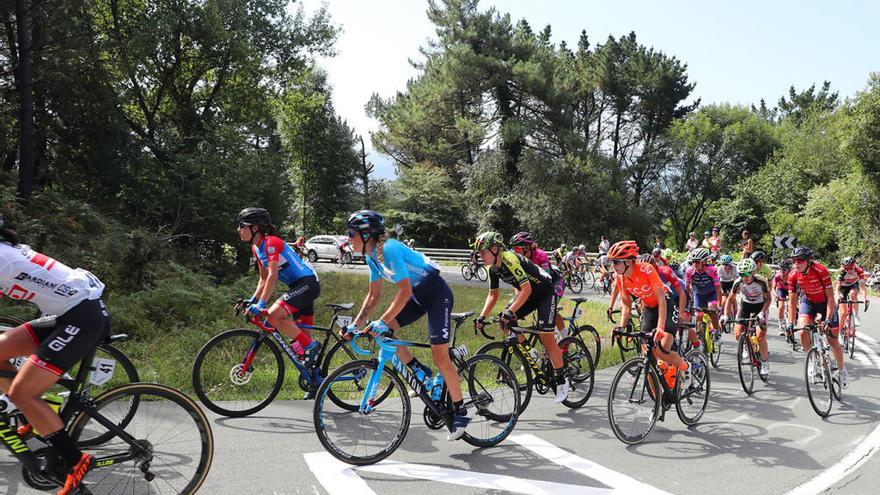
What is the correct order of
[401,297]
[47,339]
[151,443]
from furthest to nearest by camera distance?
1. [401,297]
2. [151,443]
3. [47,339]

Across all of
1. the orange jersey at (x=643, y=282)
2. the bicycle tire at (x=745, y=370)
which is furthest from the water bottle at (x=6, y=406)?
the bicycle tire at (x=745, y=370)

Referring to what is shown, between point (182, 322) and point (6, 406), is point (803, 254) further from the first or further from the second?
point (182, 322)

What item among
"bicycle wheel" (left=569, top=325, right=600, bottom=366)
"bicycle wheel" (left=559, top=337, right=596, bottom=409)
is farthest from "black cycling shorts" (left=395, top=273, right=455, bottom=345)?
"bicycle wheel" (left=569, top=325, right=600, bottom=366)

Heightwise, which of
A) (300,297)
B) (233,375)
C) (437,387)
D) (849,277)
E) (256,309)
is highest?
(849,277)

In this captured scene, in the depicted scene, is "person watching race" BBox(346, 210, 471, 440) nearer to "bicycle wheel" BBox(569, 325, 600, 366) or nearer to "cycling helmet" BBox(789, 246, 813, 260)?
"bicycle wheel" BBox(569, 325, 600, 366)

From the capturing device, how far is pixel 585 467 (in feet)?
17.0

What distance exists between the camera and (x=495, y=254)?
6.46 meters

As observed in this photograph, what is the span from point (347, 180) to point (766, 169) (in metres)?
36.4

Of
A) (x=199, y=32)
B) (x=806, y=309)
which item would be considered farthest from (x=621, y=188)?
(x=806, y=309)

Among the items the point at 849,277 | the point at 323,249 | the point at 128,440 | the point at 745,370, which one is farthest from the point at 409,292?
the point at 323,249

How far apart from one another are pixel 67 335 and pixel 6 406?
65cm

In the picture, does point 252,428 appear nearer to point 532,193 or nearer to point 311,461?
point 311,461

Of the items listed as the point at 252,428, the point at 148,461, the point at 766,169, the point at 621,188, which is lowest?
the point at 252,428

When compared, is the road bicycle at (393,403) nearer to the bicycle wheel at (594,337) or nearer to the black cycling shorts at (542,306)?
the black cycling shorts at (542,306)
